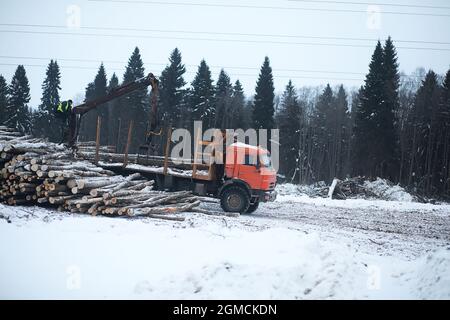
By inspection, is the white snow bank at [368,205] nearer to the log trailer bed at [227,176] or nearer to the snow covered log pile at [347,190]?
the snow covered log pile at [347,190]

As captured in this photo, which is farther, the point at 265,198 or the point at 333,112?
the point at 333,112

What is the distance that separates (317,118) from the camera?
53844mm

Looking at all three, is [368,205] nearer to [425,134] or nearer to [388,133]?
[388,133]

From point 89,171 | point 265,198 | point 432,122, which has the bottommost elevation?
point 265,198

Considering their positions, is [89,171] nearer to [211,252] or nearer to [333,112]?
[211,252]

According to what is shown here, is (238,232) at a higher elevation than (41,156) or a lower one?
lower

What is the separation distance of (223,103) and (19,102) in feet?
93.4

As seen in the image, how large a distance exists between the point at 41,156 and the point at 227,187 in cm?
636

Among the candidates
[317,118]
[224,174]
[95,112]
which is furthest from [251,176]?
[95,112]

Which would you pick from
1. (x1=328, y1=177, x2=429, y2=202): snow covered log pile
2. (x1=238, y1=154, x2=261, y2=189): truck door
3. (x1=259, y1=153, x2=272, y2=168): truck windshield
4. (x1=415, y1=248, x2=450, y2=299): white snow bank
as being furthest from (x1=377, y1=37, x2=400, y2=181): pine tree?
(x1=415, y1=248, x2=450, y2=299): white snow bank

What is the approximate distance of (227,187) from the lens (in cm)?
1311

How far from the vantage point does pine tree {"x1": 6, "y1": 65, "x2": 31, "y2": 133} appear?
153ft
